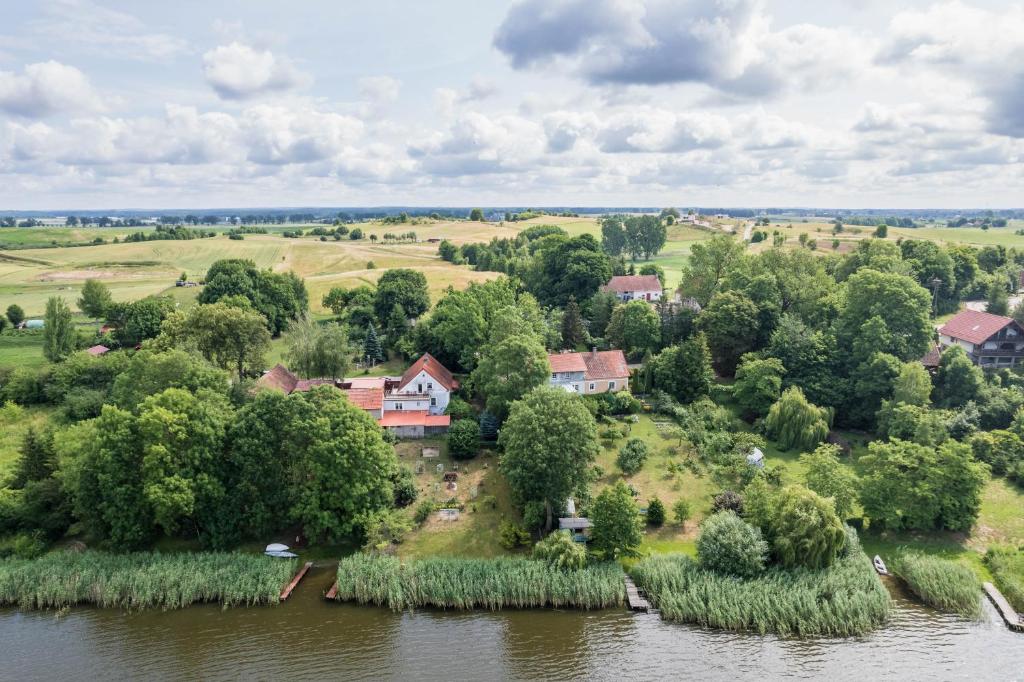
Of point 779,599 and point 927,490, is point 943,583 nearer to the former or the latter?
point 927,490

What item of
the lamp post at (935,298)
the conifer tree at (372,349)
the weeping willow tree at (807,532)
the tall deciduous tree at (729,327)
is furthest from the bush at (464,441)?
the lamp post at (935,298)

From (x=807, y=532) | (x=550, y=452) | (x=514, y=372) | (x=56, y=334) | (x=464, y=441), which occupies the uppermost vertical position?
(x=514, y=372)

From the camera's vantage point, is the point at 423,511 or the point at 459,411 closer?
the point at 423,511

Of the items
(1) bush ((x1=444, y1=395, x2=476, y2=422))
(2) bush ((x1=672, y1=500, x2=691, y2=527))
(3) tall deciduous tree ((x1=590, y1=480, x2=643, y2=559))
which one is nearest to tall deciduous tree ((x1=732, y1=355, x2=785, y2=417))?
(2) bush ((x1=672, y1=500, x2=691, y2=527))

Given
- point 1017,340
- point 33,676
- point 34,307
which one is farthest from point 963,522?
point 34,307

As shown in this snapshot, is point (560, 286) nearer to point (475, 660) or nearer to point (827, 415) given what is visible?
point (827, 415)

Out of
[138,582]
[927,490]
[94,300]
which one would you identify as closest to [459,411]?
[138,582]

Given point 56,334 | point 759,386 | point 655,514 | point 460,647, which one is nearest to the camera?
point 460,647

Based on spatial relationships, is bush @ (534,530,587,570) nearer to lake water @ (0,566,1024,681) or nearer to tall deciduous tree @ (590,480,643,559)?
→ tall deciduous tree @ (590,480,643,559)
